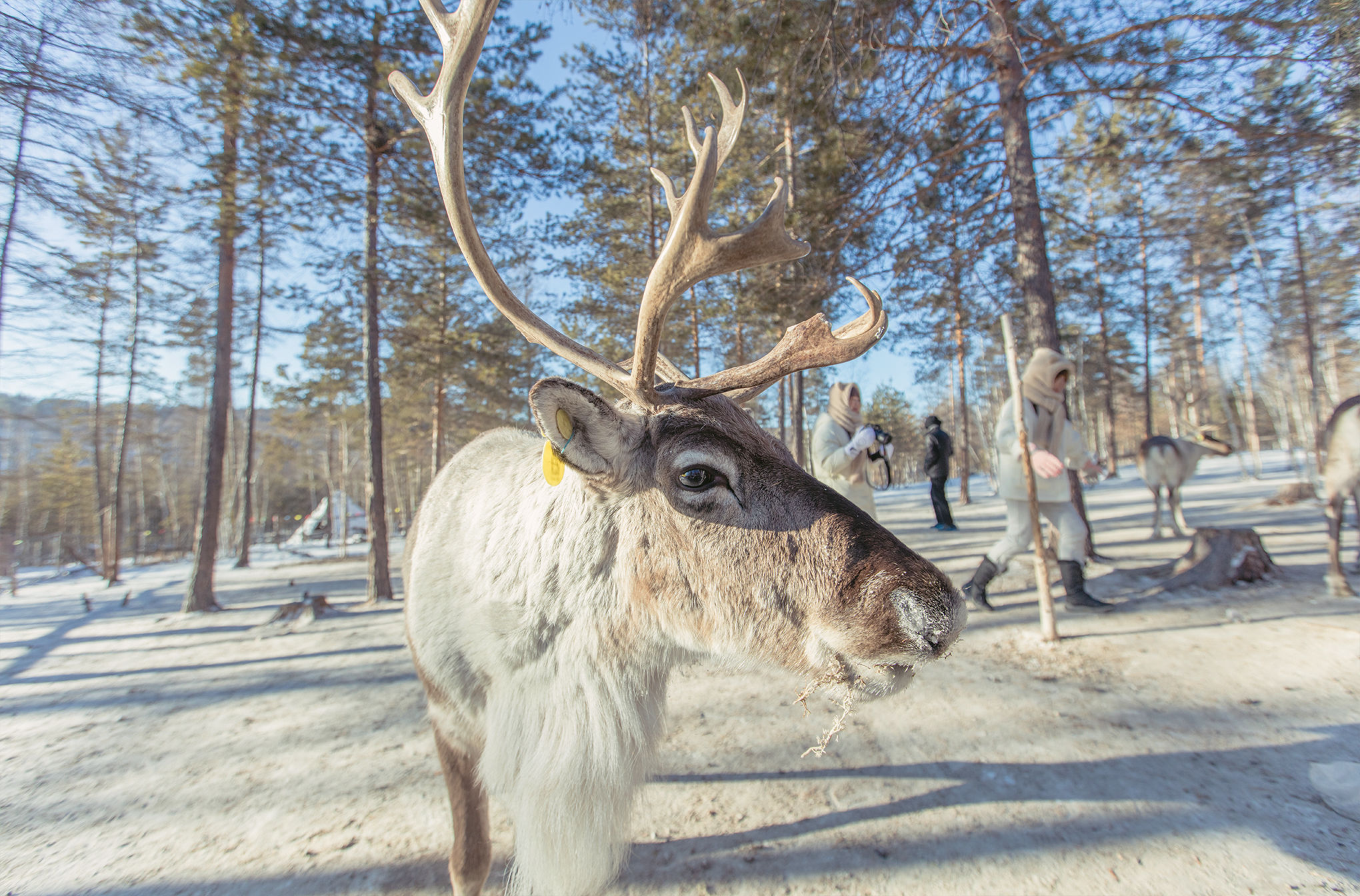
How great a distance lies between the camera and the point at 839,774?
3.01 m

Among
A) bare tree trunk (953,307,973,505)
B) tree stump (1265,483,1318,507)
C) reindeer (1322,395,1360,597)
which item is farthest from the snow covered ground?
bare tree trunk (953,307,973,505)

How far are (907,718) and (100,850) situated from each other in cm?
461

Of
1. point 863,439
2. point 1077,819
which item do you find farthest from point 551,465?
point 863,439

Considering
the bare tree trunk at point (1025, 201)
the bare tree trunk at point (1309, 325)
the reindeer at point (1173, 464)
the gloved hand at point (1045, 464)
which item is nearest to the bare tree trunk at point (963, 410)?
the reindeer at point (1173, 464)

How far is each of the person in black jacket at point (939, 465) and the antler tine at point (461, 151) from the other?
35.4 ft

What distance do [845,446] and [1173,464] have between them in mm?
7519

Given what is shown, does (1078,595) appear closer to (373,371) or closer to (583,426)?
(583,426)

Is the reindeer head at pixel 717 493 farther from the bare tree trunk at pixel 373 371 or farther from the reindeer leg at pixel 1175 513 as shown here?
the reindeer leg at pixel 1175 513

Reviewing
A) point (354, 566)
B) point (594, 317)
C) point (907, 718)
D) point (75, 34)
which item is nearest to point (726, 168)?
point (594, 317)

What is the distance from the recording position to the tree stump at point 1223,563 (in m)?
5.31

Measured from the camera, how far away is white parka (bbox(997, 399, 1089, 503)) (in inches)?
193

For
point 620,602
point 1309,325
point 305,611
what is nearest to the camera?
point 620,602

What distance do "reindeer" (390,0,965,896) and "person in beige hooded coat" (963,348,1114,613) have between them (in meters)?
3.77

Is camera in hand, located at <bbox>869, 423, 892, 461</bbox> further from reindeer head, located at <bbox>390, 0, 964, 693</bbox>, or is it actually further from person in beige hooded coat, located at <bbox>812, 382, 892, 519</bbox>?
reindeer head, located at <bbox>390, 0, 964, 693</bbox>
